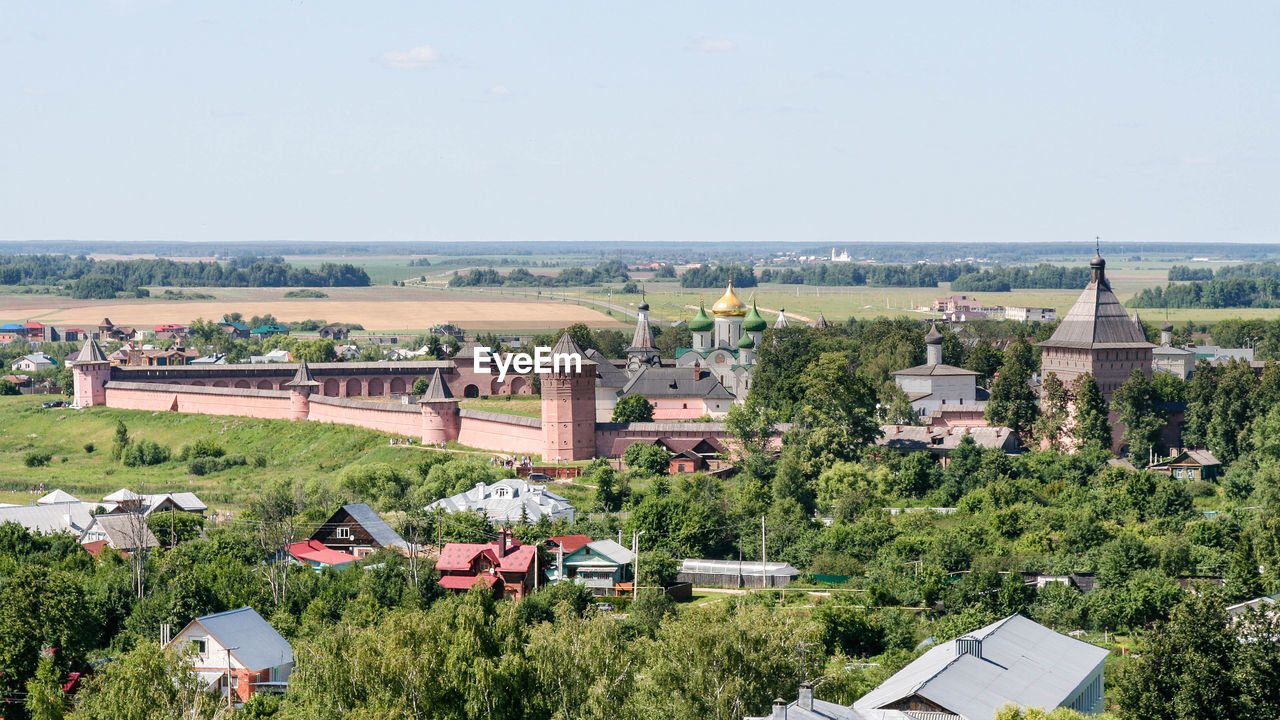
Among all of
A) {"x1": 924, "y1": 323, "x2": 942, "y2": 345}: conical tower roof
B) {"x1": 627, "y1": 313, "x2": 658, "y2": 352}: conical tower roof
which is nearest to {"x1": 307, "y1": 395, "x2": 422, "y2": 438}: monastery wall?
{"x1": 627, "y1": 313, "x2": 658, "y2": 352}: conical tower roof

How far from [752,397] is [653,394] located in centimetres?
887

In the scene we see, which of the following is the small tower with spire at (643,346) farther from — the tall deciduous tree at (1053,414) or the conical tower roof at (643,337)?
the tall deciduous tree at (1053,414)

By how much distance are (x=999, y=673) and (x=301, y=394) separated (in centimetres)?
4602

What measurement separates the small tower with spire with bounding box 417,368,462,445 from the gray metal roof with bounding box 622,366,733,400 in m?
7.39

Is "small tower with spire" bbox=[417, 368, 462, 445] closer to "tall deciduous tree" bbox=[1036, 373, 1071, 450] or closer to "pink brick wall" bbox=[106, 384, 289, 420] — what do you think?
"pink brick wall" bbox=[106, 384, 289, 420]

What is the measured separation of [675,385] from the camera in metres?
65.9

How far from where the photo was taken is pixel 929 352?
208 ft

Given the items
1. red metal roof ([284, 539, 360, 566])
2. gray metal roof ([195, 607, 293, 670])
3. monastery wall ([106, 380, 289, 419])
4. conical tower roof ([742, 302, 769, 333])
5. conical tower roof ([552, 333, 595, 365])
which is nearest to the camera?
gray metal roof ([195, 607, 293, 670])

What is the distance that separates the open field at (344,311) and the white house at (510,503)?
87359mm

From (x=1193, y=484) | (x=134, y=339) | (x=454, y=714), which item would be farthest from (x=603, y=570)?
(x=134, y=339)

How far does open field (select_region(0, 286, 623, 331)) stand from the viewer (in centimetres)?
14338

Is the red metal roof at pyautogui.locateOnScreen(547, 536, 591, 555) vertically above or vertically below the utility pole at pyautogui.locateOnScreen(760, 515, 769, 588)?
above

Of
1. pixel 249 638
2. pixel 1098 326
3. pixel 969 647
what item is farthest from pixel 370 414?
pixel 969 647

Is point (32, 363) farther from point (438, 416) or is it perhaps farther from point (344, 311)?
point (344, 311)
